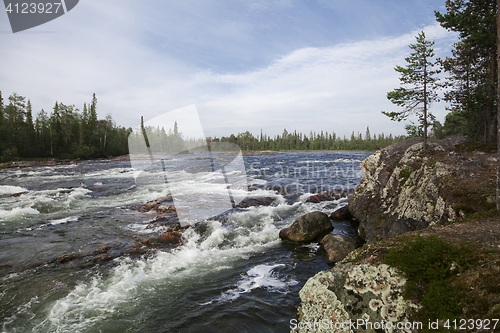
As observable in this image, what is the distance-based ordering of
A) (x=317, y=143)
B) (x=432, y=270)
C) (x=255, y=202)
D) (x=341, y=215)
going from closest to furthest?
(x=432, y=270) → (x=341, y=215) → (x=255, y=202) → (x=317, y=143)

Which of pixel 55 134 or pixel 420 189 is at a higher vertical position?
pixel 55 134

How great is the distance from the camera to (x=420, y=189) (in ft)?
28.0

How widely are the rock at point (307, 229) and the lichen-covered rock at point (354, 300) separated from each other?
651 centimetres

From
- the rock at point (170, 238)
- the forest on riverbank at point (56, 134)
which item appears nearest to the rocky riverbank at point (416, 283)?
the rock at point (170, 238)

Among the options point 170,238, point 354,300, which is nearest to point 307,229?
point 170,238

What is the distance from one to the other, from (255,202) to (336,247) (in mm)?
8519

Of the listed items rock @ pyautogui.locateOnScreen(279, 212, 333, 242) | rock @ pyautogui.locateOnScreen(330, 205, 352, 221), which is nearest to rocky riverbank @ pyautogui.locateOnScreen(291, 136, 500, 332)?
rock @ pyautogui.locateOnScreen(279, 212, 333, 242)

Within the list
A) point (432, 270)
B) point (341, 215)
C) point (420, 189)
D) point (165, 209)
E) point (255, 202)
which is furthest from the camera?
point (255, 202)

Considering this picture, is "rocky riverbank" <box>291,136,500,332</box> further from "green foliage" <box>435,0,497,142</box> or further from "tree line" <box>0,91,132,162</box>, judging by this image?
"tree line" <box>0,91,132,162</box>

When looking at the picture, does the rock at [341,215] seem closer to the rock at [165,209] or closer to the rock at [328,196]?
the rock at [328,196]

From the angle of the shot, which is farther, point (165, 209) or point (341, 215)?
A: point (165, 209)

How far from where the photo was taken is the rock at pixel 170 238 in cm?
1059

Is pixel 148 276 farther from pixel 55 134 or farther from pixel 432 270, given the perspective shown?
pixel 55 134

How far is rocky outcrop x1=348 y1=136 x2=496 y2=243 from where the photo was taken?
7195 millimetres
